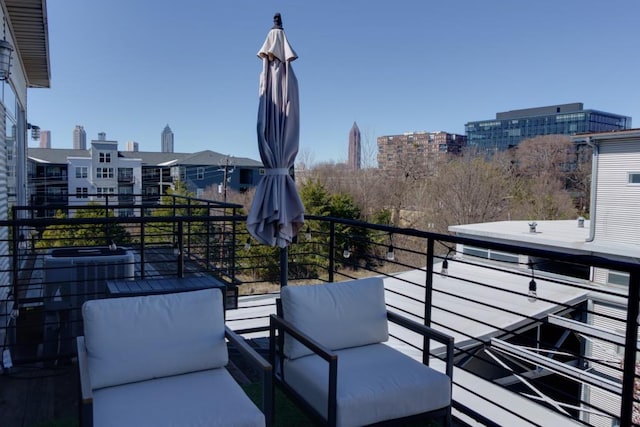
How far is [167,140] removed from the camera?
55.9m

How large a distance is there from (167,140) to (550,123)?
147 feet

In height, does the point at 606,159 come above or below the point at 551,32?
below

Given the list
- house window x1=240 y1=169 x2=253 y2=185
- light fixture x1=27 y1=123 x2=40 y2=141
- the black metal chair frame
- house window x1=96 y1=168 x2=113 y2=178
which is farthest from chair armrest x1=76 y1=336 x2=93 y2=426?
house window x1=240 y1=169 x2=253 y2=185

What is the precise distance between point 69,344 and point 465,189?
79.3ft

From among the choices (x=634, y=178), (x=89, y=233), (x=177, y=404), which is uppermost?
(x=634, y=178)

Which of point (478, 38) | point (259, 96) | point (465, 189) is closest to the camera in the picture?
point (259, 96)

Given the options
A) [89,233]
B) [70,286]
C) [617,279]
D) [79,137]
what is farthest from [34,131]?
[79,137]

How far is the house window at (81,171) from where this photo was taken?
38.3 m

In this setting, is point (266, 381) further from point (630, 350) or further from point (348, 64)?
point (348, 64)

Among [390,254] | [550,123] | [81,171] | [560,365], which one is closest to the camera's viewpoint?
[390,254]

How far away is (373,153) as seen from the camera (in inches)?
1154

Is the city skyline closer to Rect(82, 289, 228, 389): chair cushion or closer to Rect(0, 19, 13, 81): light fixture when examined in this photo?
Rect(0, 19, 13, 81): light fixture

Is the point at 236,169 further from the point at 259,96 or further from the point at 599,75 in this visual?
the point at 259,96

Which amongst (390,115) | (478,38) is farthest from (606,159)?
(390,115)
